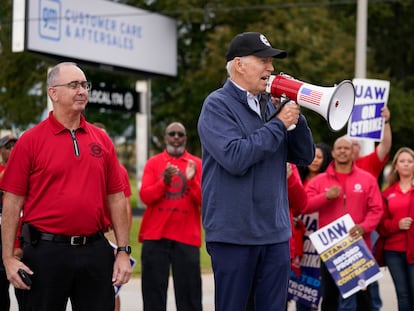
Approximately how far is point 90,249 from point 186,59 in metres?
26.5

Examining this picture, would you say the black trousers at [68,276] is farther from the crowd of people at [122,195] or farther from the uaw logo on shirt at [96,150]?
the uaw logo on shirt at [96,150]

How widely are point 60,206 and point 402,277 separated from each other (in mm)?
4370

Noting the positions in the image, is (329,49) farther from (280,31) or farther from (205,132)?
(205,132)

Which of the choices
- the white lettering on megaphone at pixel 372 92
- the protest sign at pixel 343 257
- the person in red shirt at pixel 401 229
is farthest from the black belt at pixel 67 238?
the white lettering on megaphone at pixel 372 92

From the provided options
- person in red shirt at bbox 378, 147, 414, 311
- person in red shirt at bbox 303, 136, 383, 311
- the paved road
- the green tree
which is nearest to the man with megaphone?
person in red shirt at bbox 303, 136, 383, 311

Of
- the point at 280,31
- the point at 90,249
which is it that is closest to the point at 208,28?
the point at 280,31

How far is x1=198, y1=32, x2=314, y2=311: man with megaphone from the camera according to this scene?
4621mm

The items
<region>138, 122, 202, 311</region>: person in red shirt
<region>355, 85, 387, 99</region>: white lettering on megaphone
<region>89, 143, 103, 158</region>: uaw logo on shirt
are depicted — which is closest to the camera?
<region>89, 143, 103, 158</region>: uaw logo on shirt

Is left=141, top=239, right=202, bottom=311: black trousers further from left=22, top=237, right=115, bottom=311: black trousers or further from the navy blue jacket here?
the navy blue jacket

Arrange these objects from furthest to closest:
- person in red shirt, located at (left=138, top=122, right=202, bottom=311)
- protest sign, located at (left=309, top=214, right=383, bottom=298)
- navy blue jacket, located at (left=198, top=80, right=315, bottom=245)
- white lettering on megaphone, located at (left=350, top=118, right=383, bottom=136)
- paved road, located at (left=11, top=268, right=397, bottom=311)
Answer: white lettering on megaphone, located at (left=350, top=118, right=383, bottom=136), paved road, located at (left=11, top=268, right=397, bottom=311), person in red shirt, located at (left=138, top=122, right=202, bottom=311), protest sign, located at (left=309, top=214, right=383, bottom=298), navy blue jacket, located at (left=198, top=80, right=315, bottom=245)

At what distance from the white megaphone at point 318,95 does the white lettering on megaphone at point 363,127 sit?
5591 mm

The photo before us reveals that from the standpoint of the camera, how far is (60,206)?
5.02 metres

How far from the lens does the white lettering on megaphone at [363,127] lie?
10.4 meters

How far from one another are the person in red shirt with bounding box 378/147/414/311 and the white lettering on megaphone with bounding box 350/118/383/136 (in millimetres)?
1687
